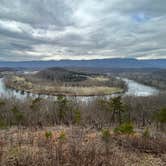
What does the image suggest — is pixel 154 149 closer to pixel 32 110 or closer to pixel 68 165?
pixel 68 165

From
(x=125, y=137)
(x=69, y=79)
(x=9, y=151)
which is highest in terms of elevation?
(x=9, y=151)

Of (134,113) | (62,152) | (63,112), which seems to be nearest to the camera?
(62,152)

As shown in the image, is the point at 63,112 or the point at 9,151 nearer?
the point at 9,151

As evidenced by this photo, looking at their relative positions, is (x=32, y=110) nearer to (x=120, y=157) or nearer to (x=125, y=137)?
(x=125, y=137)

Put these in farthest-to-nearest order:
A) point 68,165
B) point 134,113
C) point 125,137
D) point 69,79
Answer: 1. point 69,79
2. point 134,113
3. point 125,137
4. point 68,165

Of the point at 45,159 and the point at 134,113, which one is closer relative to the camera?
the point at 45,159

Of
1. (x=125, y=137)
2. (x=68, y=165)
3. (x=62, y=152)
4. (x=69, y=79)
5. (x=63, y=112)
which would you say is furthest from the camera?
(x=69, y=79)

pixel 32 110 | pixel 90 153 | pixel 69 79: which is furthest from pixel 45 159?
pixel 69 79

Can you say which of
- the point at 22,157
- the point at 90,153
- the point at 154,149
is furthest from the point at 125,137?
the point at 22,157

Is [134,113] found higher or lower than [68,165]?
lower
